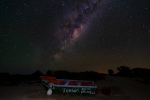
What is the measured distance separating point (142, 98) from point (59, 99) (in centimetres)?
589

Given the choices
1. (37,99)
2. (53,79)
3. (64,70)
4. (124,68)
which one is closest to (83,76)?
(64,70)

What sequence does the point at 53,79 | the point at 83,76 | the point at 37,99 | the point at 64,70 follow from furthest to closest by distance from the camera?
the point at 64,70
the point at 83,76
the point at 53,79
the point at 37,99

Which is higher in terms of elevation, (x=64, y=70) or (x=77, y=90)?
(x=64, y=70)

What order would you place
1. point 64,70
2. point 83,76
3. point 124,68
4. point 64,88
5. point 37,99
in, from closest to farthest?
1. point 37,99
2. point 64,88
3. point 83,76
4. point 64,70
5. point 124,68

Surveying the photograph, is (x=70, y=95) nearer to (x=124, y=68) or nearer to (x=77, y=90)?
(x=77, y=90)

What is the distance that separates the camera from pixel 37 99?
28.2 ft

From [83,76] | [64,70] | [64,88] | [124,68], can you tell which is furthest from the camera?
[124,68]

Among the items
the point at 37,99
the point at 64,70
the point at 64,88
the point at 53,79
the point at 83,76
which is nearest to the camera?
the point at 37,99

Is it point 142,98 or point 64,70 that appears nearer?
point 142,98

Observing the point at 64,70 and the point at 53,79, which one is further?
the point at 64,70

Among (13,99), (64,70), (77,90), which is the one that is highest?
(64,70)

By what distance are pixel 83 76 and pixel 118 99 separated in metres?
11.8

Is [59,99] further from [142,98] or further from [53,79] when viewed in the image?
[142,98]

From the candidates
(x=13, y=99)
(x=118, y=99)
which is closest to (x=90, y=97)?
(x=118, y=99)
